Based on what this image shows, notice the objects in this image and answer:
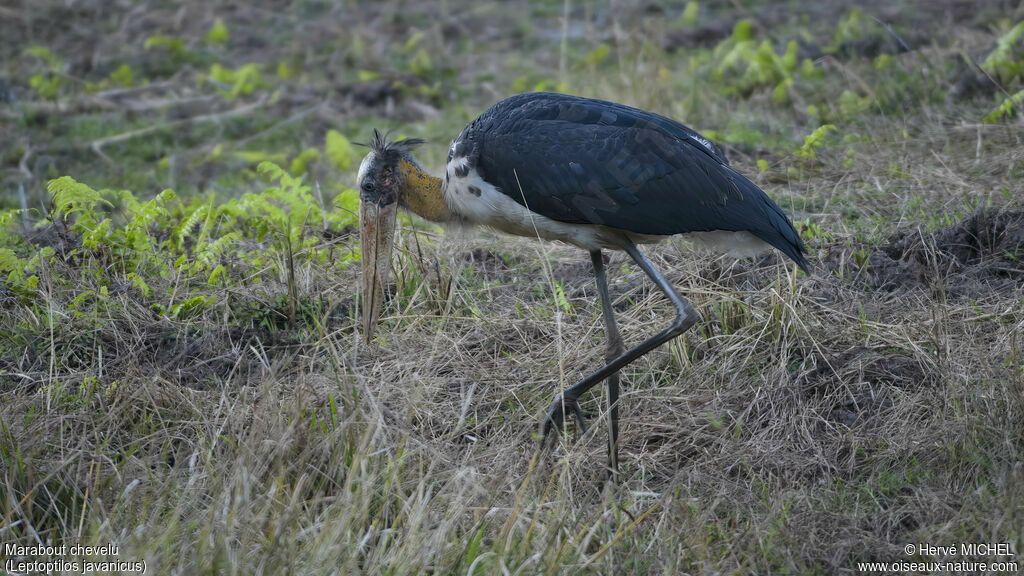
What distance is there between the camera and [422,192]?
3955 mm

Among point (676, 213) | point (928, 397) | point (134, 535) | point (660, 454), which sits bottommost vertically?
point (660, 454)

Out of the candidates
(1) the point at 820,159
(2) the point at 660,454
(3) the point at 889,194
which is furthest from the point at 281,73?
(2) the point at 660,454

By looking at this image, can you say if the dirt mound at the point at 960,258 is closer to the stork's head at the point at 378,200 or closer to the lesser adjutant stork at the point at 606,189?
the lesser adjutant stork at the point at 606,189

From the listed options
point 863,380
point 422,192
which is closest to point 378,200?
point 422,192

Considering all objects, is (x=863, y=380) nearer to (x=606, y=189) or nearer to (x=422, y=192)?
(x=606, y=189)

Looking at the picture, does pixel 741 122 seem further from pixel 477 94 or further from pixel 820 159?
pixel 477 94

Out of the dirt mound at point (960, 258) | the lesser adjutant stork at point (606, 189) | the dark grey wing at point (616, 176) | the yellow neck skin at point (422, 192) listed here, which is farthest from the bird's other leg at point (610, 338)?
the dirt mound at point (960, 258)

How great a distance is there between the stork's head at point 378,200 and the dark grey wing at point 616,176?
484 mm

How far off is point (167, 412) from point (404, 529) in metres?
1.22

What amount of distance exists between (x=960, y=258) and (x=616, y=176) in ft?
6.33

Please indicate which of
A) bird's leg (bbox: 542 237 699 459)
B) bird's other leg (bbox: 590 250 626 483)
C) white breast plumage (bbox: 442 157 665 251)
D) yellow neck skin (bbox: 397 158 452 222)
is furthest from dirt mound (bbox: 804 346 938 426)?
yellow neck skin (bbox: 397 158 452 222)

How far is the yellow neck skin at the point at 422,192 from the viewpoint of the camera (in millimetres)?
3949

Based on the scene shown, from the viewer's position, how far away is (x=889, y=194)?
5066mm

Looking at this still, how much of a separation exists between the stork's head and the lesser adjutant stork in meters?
0.30
